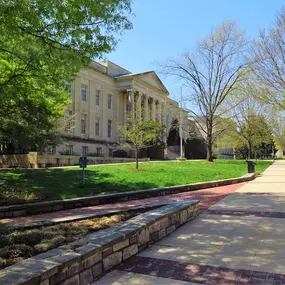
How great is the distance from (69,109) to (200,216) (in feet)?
120

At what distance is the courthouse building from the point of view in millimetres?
43000

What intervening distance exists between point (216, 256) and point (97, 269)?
5.84ft

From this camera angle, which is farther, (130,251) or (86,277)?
(130,251)

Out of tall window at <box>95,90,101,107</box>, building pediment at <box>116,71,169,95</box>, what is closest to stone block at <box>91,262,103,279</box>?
tall window at <box>95,90,101,107</box>

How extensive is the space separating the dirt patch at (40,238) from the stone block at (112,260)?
78cm

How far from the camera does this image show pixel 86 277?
12.9ft

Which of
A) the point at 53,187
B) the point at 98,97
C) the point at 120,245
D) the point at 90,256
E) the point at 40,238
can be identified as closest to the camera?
the point at 90,256

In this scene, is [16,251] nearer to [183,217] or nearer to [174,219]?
[174,219]

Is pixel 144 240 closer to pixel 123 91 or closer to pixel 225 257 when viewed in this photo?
pixel 225 257

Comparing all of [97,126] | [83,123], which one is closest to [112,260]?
[83,123]

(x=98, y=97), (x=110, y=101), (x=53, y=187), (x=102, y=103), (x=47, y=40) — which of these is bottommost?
(x=53, y=187)

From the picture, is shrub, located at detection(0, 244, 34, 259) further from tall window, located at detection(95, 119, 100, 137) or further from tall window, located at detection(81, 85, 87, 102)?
tall window, located at detection(95, 119, 100, 137)

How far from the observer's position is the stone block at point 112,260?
4.34 metres

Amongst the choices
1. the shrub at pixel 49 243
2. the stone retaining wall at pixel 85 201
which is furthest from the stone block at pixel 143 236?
the stone retaining wall at pixel 85 201
